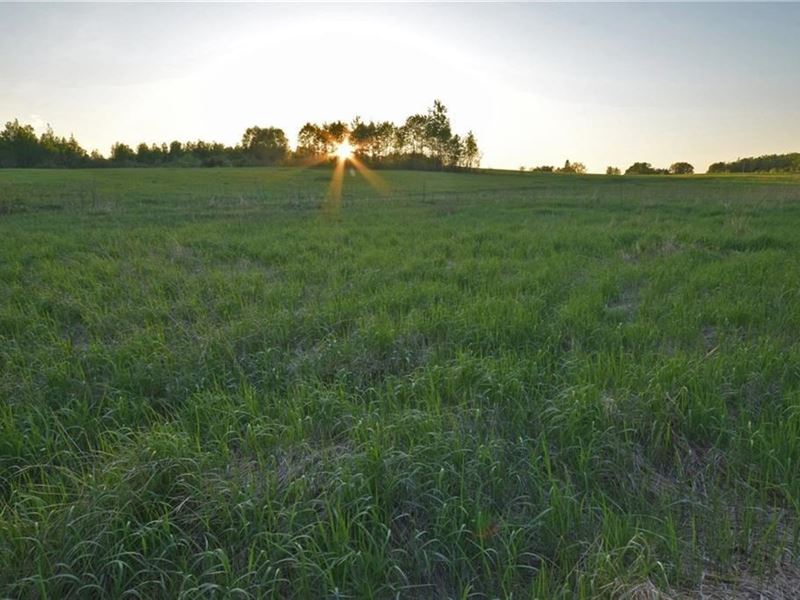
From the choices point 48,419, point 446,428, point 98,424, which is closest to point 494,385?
point 446,428

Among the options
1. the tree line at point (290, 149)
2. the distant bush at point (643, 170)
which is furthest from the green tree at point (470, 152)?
the distant bush at point (643, 170)

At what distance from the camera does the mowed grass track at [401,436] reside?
8.00 ft

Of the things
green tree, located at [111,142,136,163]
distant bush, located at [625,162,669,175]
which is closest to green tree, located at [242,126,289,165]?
green tree, located at [111,142,136,163]

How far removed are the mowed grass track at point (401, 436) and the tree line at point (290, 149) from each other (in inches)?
3173

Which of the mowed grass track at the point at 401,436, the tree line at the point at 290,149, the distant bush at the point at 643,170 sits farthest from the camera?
the distant bush at the point at 643,170

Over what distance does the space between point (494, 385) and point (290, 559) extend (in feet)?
7.57

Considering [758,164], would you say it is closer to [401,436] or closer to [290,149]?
[290,149]

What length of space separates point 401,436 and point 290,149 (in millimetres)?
116161

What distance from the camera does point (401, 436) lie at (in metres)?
3.39

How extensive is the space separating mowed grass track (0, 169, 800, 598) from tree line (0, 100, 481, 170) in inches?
3173

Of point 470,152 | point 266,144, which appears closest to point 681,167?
point 470,152

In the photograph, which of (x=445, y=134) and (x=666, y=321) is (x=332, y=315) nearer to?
(x=666, y=321)

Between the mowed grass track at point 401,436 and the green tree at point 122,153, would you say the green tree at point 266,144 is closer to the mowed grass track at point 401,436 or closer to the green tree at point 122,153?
the green tree at point 122,153

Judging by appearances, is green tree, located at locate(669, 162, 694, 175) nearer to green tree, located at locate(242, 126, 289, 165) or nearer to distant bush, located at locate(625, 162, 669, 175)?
distant bush, located at locate(625, 162, 669, 175)
